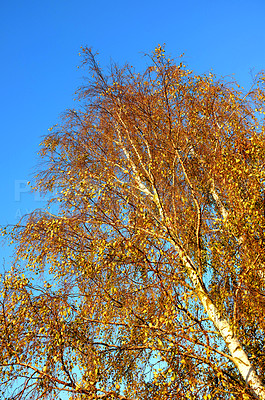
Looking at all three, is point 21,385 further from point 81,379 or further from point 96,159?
point 96,159

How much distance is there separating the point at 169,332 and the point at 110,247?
2.20 m

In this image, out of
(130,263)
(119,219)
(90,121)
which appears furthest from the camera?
(90,121)

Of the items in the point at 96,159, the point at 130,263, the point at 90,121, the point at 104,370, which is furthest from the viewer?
the point at 90,121

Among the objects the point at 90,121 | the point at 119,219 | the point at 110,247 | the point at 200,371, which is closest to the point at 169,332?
the point at 200,371

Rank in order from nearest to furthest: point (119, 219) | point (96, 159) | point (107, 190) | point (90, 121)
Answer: point (119, 219) → point (107, 190) → point (96, 159) → point (90, 121)

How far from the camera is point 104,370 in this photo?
20.4 feet

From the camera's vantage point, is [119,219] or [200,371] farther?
[119,219]

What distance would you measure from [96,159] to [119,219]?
136 inches

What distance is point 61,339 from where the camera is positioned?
5535 millimetres

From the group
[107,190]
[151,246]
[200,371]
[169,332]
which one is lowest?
[200,371]

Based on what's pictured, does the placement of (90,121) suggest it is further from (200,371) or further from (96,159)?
(200,371)

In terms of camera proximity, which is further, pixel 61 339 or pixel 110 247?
pixel 110 247

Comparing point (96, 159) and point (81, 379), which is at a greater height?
point (96, 159)

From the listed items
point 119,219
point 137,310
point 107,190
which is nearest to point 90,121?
point 107,190
